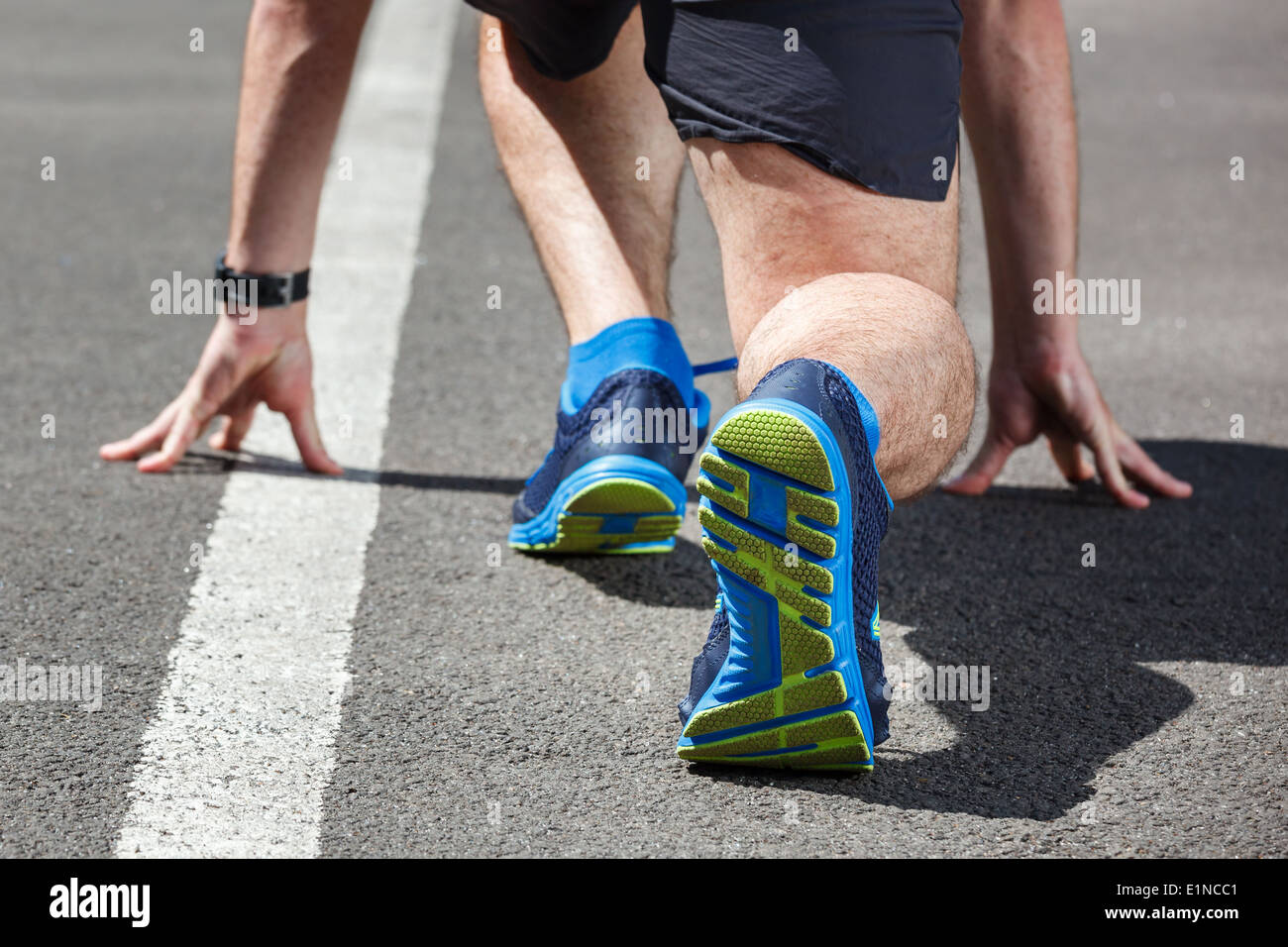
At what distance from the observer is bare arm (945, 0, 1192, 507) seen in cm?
297

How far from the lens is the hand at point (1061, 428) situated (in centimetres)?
300

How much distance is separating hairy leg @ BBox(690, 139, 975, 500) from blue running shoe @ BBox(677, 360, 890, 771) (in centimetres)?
8

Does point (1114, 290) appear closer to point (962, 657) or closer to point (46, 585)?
point (962, 657)

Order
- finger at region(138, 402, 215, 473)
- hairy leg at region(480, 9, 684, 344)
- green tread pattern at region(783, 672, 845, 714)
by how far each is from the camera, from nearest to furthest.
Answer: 1. green tread pattern at region(783, 672, 845, 714)
2. hairy leg at region(480, 9, 684, 344)
3. finger at region(138, 402, 215, 473)

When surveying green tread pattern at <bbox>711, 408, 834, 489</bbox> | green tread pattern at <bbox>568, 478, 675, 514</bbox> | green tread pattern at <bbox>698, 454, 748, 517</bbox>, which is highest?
green tread pattern at <bbox>711, 408, 834, 489</bbox>

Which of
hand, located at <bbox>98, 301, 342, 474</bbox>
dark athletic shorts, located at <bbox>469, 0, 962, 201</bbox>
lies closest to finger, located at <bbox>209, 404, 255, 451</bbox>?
hand, located at <bbox>98, 301, 342, 474</bbox>

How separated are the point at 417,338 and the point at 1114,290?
7.16ft

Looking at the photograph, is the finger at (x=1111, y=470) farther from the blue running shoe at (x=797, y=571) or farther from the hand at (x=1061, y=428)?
the blue running shoe at (x=797, y=571)

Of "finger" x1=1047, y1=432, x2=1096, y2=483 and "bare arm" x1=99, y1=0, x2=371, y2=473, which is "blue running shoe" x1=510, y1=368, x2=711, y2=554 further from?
"finger" x1=1047, y1=432, x2=1096, y2=483

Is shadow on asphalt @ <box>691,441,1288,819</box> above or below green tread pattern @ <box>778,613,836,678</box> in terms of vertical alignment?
below

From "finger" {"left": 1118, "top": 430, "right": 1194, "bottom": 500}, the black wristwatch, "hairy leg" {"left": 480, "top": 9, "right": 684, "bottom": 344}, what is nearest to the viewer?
"hairy leg" {"left": 480, "top": 9, "right": 684, "bottom": 344}

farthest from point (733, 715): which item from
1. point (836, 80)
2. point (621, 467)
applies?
point (836, 80)

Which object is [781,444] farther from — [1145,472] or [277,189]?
[1145,472]

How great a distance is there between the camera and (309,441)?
3107mm
